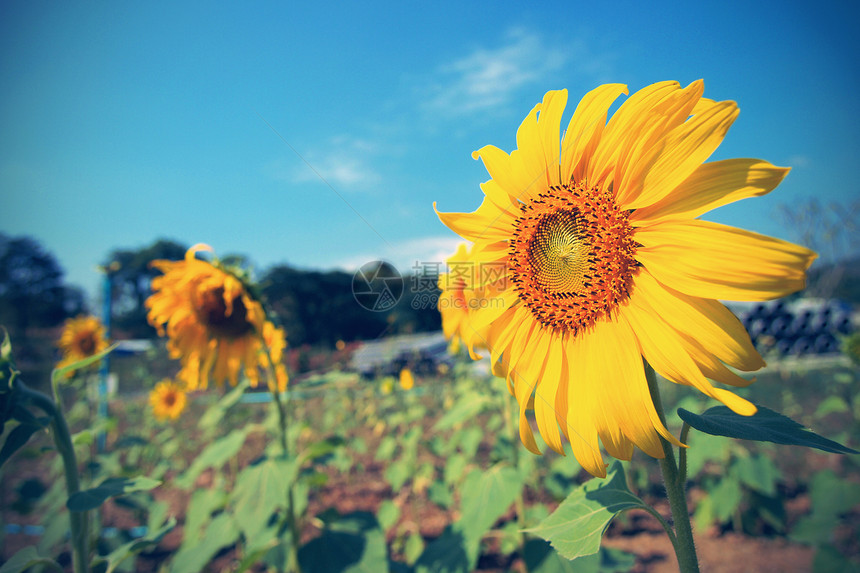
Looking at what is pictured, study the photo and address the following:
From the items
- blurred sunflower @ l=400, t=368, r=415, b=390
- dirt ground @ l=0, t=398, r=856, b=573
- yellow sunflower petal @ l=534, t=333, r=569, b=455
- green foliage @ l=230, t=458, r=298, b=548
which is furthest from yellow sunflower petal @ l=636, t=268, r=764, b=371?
blurred sunflower @ l=400, t=368, r=415, b=390

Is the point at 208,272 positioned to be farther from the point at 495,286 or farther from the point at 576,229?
the point at 576,229

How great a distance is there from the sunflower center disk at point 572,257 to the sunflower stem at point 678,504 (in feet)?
0.62

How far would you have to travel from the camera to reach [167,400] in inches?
221

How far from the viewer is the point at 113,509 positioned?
5.14 m

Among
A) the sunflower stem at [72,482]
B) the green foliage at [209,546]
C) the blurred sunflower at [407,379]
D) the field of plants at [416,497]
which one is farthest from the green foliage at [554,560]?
the blurred sunflower at [407,379]

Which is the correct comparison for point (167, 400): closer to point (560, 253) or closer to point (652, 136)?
point (560, 253)

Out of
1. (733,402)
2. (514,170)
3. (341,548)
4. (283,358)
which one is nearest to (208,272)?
(283,358)

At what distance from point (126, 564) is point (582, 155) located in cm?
347

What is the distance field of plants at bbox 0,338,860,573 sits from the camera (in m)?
1.90

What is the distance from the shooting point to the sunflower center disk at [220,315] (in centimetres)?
231

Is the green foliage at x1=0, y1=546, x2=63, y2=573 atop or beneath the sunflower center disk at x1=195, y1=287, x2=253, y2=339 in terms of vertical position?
beneath

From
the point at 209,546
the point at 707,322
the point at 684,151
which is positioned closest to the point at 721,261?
the point at 707,322

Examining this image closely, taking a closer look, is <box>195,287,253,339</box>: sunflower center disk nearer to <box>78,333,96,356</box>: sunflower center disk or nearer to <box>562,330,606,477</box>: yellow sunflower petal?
<box>562,330,606,477</box>: yellow sunflower petal

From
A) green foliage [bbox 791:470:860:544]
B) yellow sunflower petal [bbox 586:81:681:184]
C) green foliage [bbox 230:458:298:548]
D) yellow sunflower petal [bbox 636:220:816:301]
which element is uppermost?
yellow sunflower petal [bbox 586:81:681:184]
